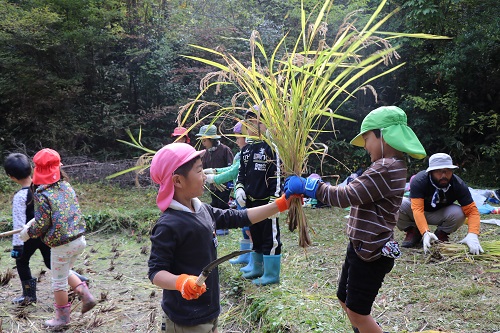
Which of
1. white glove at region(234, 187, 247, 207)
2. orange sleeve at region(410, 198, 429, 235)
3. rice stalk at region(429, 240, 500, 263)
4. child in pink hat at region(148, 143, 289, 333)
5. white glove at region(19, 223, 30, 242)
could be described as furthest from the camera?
orange sleeve at region(410, 198, 429, 235)

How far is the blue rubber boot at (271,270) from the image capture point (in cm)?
390

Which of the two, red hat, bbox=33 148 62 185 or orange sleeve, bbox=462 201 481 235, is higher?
red hat, bbox=33 148 62 185

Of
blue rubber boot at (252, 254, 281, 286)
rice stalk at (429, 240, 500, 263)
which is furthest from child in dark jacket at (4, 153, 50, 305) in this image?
rice stalk at (429, 240, 500, 263)

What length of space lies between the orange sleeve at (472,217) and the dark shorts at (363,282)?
251cm

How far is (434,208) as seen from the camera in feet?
16.9

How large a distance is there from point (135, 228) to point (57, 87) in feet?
19.7

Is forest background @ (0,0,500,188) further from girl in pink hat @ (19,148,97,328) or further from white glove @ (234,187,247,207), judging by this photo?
girl in pink hat @ (19,148,97,328)

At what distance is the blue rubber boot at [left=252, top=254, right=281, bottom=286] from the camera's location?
3.90 meters

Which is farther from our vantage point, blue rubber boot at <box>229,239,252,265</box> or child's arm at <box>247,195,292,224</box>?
blue rubber boot at <box>229,239,252,265</box>

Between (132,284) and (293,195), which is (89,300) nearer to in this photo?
(132,284)

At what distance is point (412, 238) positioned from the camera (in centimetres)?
524

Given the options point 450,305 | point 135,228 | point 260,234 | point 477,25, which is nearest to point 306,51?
point 260,234

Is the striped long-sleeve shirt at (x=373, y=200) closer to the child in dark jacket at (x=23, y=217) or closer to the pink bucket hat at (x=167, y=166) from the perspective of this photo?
the pink bucket hat at (x=167, y=166)

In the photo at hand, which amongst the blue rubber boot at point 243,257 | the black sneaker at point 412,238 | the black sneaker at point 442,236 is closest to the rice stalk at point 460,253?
the black sneaker at point 442,236
